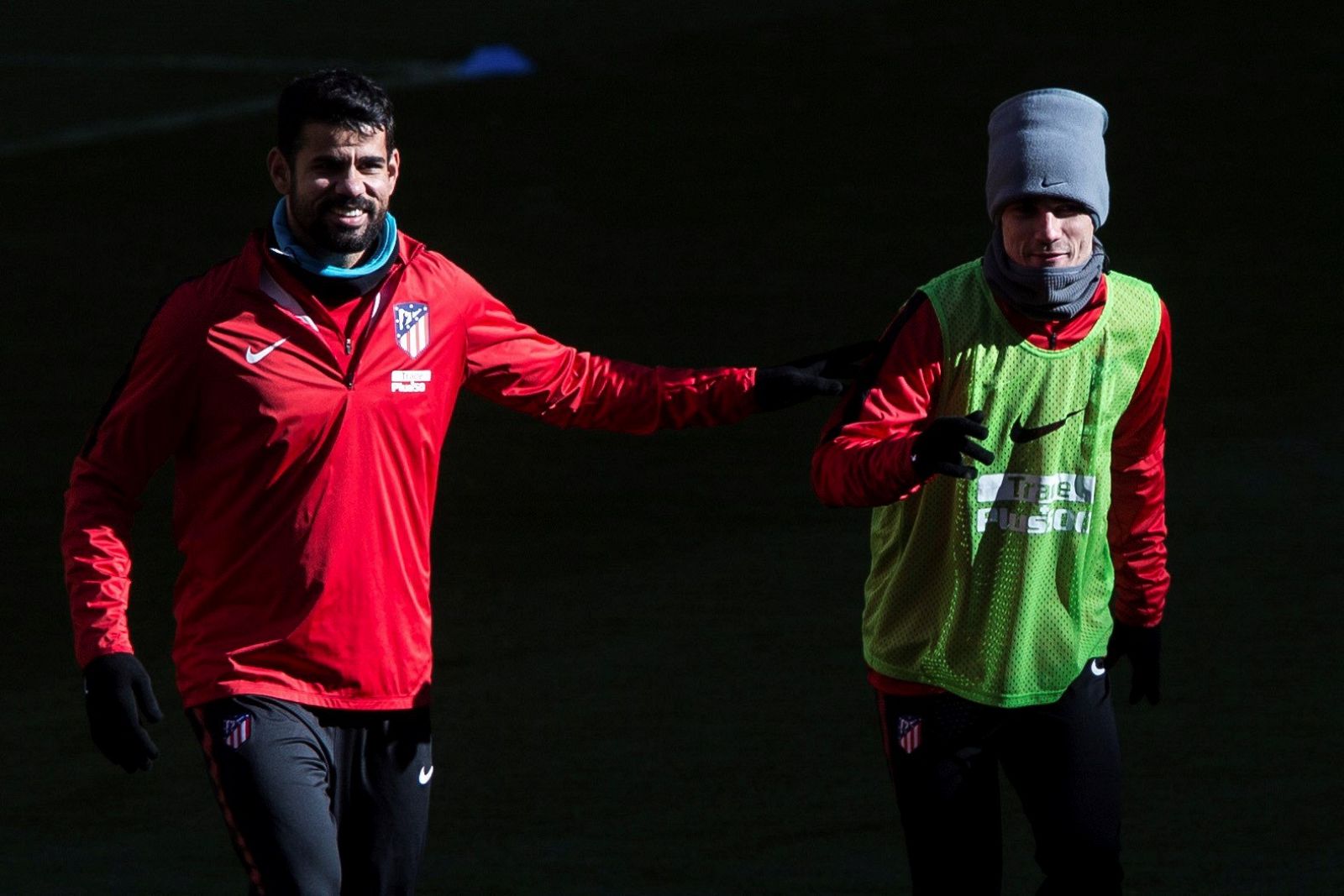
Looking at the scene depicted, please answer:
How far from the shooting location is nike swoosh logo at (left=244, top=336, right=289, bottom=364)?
4.99 m

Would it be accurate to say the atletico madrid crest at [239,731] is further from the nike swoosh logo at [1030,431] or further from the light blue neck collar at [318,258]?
the nike swoosh logo at [1030,431]

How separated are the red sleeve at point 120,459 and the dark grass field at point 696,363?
2.11 meters

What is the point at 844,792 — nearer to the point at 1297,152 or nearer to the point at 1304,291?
the point at 1304,291

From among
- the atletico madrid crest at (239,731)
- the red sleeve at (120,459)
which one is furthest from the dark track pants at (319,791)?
the red sleeve at (120,459)

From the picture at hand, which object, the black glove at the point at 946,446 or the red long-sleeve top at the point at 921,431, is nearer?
the black glove at the point at 946,446

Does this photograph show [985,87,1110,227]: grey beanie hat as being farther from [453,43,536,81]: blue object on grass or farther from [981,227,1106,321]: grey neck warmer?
[453,43,536,81]: blue object on grass

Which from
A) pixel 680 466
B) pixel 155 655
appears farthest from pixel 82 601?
pixel 680 466

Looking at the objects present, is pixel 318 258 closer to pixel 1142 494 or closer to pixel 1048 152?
pixel 1048 152

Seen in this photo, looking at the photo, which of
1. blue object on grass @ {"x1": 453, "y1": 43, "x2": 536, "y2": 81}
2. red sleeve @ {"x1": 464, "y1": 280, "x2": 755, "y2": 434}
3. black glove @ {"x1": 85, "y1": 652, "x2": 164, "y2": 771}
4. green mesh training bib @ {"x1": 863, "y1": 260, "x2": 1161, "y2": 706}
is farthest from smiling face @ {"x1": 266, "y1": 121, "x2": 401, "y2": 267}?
blue object on grass @ {"x1": 453, "y1": 43, "x2": 536, "y2": 81}

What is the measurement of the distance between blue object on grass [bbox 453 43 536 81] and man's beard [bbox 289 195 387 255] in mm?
11728

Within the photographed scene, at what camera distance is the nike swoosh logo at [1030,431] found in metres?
5.17

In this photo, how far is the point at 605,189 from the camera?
1411 cm

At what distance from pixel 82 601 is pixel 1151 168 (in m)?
10.1

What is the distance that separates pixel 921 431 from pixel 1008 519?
1.02ft
